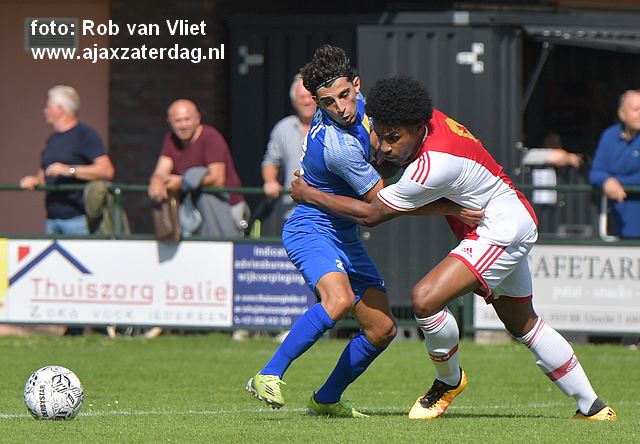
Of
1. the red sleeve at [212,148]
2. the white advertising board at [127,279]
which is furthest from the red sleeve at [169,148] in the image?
the white advertising board at [127,279]

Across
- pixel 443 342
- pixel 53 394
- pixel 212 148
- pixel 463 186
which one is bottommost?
pixel 53 394

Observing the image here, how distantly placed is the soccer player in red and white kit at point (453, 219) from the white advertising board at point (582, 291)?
5.16 m

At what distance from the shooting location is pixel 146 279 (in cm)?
1405

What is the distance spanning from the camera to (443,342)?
8484mm

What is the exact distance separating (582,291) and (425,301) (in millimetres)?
5930

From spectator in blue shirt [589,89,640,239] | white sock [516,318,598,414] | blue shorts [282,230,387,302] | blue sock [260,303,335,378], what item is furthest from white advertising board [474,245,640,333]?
blue sock [260,303,335,378]

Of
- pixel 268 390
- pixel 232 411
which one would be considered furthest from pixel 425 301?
pixel 232 411

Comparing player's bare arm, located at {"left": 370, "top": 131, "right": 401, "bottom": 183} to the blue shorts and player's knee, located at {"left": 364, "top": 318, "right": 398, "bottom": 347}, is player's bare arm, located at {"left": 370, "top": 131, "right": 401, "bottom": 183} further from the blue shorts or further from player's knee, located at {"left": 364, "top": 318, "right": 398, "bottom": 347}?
player's knee, located at {"left": 364, "top": 318, "right": 398, "bottom": 347}

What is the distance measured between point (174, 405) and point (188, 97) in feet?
22.2

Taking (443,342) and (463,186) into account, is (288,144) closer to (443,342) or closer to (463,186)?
(443,342)

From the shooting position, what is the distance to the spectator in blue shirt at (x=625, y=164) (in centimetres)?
1376

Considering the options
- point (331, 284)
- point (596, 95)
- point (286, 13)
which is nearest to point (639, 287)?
point (596, 95)

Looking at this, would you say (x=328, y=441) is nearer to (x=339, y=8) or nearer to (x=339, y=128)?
(x=339, y=128)

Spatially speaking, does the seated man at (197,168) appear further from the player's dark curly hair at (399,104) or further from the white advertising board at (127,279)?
the player's dark curly hair at (399,104)
